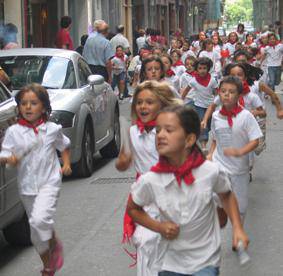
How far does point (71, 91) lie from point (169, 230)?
700 centimetres

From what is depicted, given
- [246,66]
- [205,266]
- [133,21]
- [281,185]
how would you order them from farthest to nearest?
[133,21] → [281,185] → [246,66] → [205,266]

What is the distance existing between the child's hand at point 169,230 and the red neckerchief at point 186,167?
21 cm

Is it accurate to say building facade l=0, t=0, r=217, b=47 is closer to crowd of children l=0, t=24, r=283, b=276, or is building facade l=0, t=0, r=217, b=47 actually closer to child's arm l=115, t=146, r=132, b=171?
crowd of children l=0, t=24, r=283, b=276

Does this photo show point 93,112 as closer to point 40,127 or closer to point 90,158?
point 90,158

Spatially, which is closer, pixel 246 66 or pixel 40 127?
pixel 40 127

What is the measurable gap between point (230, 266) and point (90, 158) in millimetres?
4728

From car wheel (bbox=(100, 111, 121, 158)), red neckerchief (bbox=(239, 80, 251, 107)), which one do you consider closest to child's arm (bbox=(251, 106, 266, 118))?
red neckerchief (bbox=(239, 80, 251, 107))

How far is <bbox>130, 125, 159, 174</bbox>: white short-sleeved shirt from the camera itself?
18.9 ft

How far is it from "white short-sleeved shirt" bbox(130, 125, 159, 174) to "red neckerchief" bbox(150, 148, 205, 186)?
132 centimetres

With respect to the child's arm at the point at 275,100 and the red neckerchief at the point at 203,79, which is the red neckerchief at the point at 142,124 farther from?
the red neckerchief at the point at 203,79

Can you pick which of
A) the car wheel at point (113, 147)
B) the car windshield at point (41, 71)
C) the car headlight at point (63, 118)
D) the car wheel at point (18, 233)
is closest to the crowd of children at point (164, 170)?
the car wheel at point (18, 233)

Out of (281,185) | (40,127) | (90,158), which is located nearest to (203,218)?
(40,127)

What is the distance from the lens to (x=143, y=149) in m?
5.78

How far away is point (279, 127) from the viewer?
16.6m
